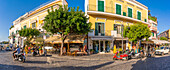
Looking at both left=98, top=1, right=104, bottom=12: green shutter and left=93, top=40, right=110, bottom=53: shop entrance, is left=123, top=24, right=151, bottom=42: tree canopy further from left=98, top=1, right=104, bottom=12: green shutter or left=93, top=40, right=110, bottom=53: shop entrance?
left=98, top=1, right=104, bottom=12: green shutter

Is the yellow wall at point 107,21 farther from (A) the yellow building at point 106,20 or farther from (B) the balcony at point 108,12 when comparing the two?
(B) the balcony at point 108,12

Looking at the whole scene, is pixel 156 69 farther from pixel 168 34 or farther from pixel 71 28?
pixel 168 34

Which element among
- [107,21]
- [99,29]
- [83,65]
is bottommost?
[83,65]

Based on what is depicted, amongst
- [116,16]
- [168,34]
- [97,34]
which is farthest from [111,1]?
[168,34]

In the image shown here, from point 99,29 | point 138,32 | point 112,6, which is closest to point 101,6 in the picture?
point 112,6

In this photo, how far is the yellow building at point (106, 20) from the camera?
16.9 m

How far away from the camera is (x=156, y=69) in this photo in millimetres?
6801

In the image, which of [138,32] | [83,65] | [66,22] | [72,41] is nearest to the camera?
[83,65]

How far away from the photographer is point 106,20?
18.1 meters

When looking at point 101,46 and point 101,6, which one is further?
point 101,46

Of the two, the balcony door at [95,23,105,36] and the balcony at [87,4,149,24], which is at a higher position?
the balcony at [87,4,149,24]

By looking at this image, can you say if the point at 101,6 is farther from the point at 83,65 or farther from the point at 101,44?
the point at 83,65

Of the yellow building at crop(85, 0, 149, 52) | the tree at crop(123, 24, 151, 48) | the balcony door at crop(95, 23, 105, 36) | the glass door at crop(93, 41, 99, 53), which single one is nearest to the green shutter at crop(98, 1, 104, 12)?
the yellow building at crop(85, 0, 149, 52)

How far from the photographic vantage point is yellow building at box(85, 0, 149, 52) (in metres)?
16.9
